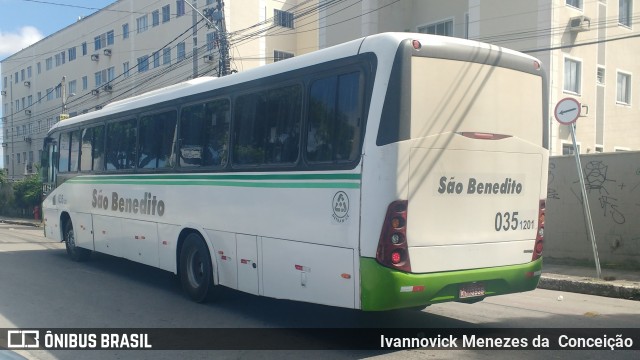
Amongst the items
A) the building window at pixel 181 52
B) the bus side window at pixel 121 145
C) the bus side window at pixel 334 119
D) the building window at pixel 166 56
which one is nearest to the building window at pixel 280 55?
the building window at pixel 181 52

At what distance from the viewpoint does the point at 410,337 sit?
6.81 metres

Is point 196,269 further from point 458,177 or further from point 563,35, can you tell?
point 563,35

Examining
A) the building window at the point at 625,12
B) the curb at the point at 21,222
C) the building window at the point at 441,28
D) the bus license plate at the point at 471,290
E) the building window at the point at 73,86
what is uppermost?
the building window at the point at 73,86

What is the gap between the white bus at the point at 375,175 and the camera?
5863 millimetres

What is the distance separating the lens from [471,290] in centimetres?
639

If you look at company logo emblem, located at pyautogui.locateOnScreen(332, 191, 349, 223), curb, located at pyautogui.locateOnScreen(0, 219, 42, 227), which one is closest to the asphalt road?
company logo emblem, located at pyautogui.locateOnScreen(332, 191, 349, 223)

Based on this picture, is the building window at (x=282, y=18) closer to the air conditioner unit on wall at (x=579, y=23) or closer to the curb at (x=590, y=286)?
the air conditioner unit on wall at (x=579, y=23)

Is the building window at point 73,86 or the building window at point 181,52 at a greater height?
the building window at point 181,52

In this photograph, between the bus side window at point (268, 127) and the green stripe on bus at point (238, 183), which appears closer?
the green stripe on bus at point (238, 183)

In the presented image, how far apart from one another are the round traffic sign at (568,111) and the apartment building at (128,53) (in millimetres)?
20119

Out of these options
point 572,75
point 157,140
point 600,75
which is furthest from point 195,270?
point 600,75

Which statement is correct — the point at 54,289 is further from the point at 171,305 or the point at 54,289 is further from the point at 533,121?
the point at 533,121

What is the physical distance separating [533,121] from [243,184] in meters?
3.67

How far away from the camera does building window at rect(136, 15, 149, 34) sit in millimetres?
43844
